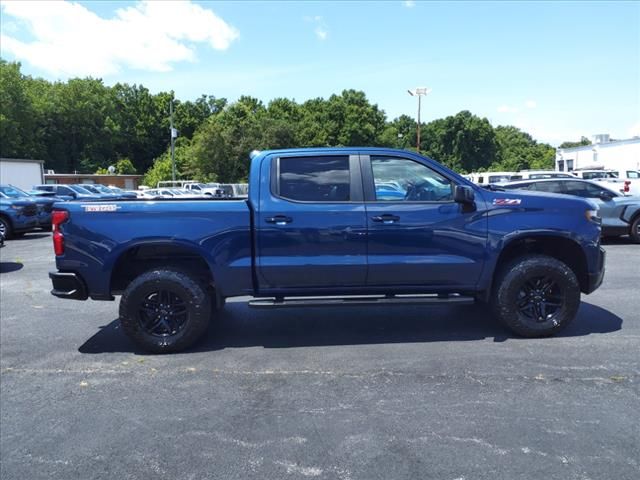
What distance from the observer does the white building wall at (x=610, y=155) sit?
45.9 metres

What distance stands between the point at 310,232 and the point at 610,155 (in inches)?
2031

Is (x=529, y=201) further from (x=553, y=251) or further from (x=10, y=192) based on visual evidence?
(x=10, y=192)

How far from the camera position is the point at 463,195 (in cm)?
532

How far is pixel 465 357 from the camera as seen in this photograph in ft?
16.9

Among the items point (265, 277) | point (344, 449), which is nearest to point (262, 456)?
point (344, 449)

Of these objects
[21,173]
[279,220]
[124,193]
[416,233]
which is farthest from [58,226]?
[21,173]

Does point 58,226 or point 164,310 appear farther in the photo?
point 164,310

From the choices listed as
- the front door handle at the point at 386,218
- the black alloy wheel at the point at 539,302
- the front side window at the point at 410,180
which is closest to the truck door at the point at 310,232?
the front door handle at the point at 386,218

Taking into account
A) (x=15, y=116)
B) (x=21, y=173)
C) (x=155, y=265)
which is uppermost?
(x=15, y=116)

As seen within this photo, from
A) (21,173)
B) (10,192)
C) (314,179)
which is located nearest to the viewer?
(314,179)

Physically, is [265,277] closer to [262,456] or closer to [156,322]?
[156,322]

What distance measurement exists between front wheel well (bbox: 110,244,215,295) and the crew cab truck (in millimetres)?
22

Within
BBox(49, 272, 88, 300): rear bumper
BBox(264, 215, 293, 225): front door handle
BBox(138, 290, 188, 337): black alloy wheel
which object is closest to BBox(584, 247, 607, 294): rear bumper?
BBox(264, 215, 293, 225): front door handle

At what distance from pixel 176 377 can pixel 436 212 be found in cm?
296
